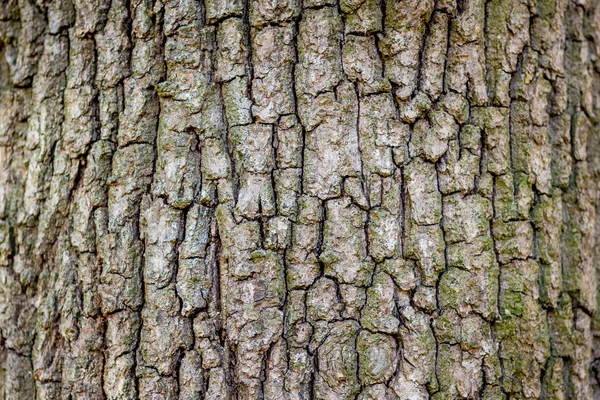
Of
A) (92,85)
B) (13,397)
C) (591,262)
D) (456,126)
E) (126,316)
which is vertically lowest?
(13,397)

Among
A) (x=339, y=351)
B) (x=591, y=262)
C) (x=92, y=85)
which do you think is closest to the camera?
(x=339, y=351)

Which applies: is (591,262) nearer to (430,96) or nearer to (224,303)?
(430,96)

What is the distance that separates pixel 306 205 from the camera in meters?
1.45

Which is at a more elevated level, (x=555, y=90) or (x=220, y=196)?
(x=555, y=90)

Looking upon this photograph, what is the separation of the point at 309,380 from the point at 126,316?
0.54 metres

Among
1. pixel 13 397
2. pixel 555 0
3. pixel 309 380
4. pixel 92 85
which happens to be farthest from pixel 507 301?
pixel 13 397

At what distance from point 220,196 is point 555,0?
3.83ft

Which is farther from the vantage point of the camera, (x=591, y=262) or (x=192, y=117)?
(x=591, y=262)

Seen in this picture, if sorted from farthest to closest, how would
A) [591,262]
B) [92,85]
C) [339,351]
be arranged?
[591,262] < [92,85] < [339,351]

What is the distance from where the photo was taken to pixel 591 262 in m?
1.73

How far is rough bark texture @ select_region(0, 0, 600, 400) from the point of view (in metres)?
1.45

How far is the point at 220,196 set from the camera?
4.85ft

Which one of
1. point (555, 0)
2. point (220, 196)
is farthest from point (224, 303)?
point (555, 0)

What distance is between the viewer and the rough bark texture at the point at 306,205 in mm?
1452
